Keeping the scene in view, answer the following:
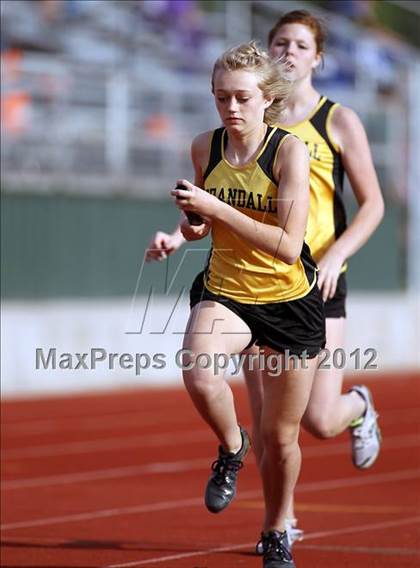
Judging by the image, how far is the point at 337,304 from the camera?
22.6 ft

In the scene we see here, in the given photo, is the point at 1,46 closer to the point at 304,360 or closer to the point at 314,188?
the point at 314,188

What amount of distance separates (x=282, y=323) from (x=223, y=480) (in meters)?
0.72

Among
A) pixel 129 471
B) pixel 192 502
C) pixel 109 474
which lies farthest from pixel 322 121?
pixel 129 471

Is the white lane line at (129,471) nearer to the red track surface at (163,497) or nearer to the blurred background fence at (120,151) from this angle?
the red track surface at (163,497)

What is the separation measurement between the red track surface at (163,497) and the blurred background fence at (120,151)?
6.28 ft

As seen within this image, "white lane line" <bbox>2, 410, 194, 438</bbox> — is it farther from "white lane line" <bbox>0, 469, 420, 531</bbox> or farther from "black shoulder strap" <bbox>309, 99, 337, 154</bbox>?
"black shoulder strap" <bbox>309, 99, 337, 154</bbox>

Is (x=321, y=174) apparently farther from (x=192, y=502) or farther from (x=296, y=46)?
(x=192, y=502)

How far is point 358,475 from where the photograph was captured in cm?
1051

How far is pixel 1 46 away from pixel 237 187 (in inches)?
573

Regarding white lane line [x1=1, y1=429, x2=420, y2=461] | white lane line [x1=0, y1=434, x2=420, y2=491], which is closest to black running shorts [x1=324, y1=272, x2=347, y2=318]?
white lane line [x1=0, y1=434, x2=420, y2=491]

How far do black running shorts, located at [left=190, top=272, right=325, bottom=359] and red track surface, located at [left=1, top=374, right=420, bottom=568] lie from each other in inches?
54.1

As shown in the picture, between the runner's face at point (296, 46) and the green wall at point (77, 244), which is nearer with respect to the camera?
the runner's face at point (296, 46)

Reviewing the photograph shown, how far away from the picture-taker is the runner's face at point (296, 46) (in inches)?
258

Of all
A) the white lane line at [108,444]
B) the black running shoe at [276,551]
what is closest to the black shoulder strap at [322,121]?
the black running shoe at [276,551]
